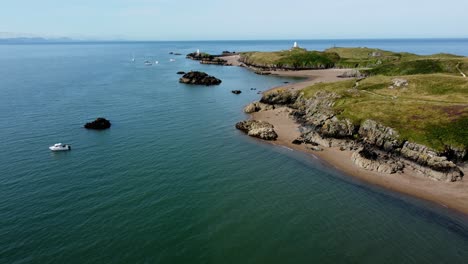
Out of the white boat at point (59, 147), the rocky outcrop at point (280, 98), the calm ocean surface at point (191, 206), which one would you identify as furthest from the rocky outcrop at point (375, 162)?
the white boat at point (59, 147)

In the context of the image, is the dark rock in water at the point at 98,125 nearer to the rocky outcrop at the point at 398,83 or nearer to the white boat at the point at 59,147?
the white boat at the point at 59,147

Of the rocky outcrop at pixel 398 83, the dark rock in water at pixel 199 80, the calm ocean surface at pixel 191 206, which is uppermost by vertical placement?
the rocky outcrop at pixel 398 83

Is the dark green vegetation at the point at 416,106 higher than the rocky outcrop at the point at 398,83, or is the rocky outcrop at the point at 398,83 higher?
the rocky outcrop at the point at 398,83

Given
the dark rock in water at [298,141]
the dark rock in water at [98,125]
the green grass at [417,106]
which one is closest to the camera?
the green grass at [417,106]

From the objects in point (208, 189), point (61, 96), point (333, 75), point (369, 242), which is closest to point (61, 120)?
point (61, 96)

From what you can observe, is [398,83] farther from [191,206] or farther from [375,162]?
[191,206]

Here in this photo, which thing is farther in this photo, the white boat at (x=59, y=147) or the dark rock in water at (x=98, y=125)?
the dark rock in water at (x=98, y=125)

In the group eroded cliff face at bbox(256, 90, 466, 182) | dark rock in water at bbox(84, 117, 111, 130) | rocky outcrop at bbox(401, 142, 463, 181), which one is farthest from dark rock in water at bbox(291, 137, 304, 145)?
dark rock in water at bbox(84, 117, 111, 130)
